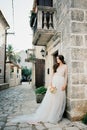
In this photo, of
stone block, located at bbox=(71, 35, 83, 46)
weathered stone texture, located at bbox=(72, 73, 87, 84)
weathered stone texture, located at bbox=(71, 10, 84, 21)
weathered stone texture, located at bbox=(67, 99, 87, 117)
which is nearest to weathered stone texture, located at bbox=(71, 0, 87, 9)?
weathered stone texture, located at bbox=(71, 10, 84, 21)

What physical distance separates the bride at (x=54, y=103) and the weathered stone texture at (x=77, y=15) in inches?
54.4

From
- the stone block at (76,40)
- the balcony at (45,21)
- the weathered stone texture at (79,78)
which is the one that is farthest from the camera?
the balcony at (45,21)

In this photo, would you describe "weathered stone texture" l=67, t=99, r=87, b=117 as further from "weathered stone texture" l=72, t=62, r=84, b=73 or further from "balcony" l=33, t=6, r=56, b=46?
"balcony" l=33, t=6, r=56, b=46

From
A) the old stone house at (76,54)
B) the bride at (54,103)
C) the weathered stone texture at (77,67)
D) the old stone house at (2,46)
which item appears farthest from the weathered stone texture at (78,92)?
the old stone house at (2,46)

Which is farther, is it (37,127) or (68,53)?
(68,53)

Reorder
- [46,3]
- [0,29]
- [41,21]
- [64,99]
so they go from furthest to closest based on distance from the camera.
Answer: [0,29], [46,3], [41,21], [64,99]

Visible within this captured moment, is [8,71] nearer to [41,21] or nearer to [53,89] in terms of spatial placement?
[41,21]

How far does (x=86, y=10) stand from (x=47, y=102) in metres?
2.88

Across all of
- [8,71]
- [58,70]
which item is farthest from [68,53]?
[8,71]

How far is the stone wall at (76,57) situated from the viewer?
5203 mm

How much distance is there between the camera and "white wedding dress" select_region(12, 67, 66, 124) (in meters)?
5.11

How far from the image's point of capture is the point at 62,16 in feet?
20.2

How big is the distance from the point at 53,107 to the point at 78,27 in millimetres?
2364

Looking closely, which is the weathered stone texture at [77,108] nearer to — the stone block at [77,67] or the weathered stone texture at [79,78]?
the weathered stone texture at [79,78]
